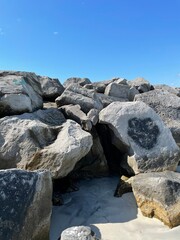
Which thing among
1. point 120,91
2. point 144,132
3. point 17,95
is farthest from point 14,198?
point 120,91

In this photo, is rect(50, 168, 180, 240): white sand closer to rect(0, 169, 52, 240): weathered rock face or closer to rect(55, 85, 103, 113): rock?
rect(0, 169, 52, 240): weathered rock face

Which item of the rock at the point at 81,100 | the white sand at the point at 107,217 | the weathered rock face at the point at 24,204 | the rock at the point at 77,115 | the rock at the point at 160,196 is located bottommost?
the white sand at the point at 107,217

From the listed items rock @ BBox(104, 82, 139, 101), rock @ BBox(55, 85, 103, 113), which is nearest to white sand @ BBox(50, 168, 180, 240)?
rock @ BBox(55, 85, 103, 113)

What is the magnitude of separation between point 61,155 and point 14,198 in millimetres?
1392

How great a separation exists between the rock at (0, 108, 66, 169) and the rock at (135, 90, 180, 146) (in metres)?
3.25

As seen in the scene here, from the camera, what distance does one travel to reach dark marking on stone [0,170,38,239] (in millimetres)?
3322

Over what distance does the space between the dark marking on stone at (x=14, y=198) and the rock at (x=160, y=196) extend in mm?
2035

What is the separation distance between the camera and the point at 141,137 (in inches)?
243

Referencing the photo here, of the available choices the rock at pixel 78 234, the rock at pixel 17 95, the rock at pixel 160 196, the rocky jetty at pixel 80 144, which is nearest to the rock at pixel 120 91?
the rocky jetty at pixel 80 144

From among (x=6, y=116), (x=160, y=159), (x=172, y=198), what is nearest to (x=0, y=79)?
(x=6, y=116)

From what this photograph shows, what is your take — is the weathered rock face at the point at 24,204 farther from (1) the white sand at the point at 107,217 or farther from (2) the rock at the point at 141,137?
(2) the rock at the point at 141,137

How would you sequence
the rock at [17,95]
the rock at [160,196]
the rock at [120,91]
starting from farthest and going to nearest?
1. the rock at [120,91]
2. the rock at [17,95]
3. the rock at [160,196]

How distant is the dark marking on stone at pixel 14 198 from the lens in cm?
332

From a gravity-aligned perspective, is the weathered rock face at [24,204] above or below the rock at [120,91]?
below
